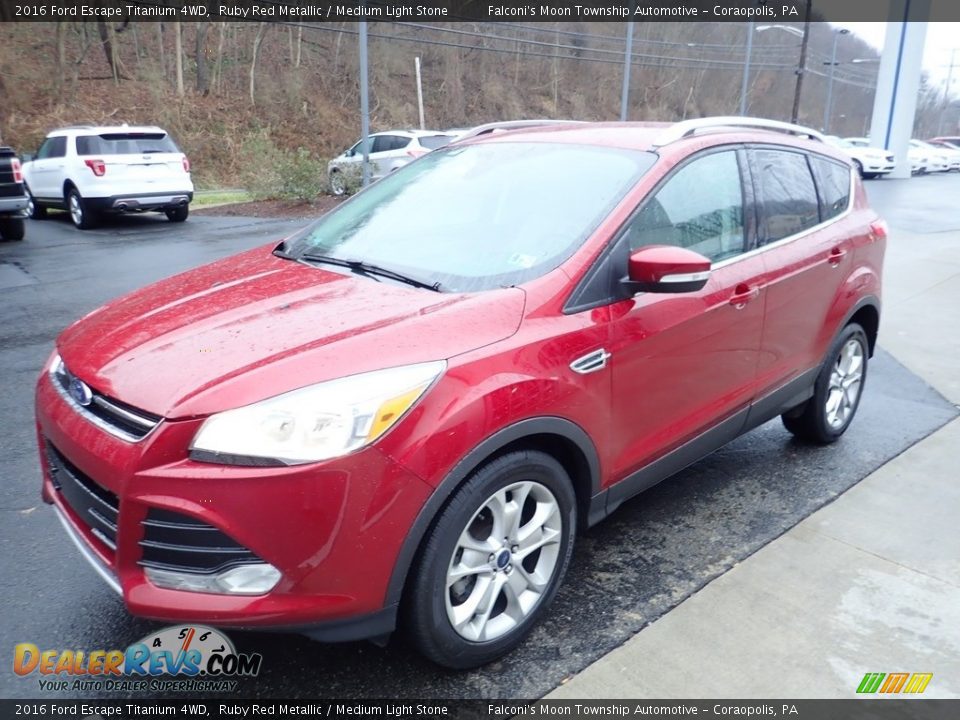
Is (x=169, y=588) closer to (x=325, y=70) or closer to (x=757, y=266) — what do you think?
(x=757, y=266)

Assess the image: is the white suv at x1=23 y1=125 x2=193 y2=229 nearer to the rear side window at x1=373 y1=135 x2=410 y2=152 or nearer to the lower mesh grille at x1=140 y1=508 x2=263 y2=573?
the rear side window at x1=373 y1=135 x2=410 y2=152

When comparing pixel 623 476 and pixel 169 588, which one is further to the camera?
pixel 623 476

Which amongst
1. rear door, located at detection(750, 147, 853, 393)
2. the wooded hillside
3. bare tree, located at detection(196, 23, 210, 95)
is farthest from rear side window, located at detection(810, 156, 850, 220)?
bare tree, located at detection(196, 23, 210, 95)

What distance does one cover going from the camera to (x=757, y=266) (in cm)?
344

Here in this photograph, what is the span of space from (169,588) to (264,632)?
286mm

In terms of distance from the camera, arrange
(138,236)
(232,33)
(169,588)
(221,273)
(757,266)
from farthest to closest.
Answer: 1. (232,33)
2. (138,236)
3. (757,266)
4. (221,273)
5. (169,588)

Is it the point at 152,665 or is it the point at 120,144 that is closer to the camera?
the point at 152,665

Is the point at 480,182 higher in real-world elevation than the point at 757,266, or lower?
higher

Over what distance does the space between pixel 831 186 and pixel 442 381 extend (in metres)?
3.01

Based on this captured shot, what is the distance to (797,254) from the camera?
3.70 m

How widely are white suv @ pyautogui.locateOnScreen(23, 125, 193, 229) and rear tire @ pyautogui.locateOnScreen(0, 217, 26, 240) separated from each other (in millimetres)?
1322

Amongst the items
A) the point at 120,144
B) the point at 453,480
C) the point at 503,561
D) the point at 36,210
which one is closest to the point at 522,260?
the point at 453,480

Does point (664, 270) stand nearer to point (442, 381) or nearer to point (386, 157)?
point (442, 381)

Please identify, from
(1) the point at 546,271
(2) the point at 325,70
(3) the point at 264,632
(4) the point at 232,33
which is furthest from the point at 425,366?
(2) the point at 325,70
